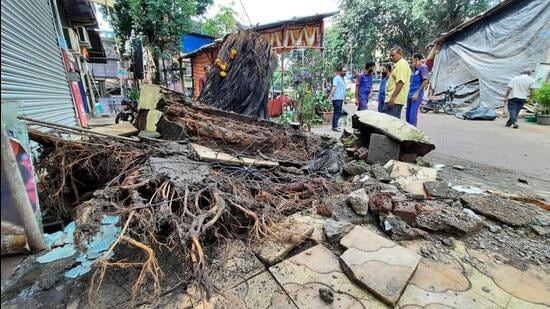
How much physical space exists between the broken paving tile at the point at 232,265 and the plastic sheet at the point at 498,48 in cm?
1342

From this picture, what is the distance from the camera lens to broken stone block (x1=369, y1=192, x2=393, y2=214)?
7.89 ft

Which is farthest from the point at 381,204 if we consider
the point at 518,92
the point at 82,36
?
the point at 82,36

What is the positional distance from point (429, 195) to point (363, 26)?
19745 millimetres

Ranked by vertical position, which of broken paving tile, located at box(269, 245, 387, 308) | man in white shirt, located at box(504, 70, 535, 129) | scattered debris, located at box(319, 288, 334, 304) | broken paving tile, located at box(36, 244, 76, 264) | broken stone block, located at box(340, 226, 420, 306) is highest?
man in white shirt, located at box(504, 70, 535, 129)

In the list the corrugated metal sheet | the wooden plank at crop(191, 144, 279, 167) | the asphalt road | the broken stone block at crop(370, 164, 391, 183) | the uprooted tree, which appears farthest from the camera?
the corrugated metal sheet

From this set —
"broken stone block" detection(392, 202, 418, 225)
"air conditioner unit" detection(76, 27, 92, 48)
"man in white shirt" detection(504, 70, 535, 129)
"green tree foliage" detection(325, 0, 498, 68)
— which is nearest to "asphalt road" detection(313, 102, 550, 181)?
"man in white shirt" detection(504, 70, 535, 129)

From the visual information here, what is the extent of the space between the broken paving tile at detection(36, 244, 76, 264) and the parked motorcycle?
13.5m

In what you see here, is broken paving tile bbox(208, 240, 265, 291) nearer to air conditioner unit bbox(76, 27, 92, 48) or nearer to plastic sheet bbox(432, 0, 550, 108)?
air conditioner unit bbox(76, 27, 92, 48)

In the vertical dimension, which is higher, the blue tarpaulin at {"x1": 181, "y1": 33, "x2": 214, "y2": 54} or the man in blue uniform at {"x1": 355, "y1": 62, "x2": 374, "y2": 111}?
the blue tarpaulin at {"x1": 181, "y1": 33, "x2": 214, "y2": 54}

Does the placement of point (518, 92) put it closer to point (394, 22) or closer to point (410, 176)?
point (410, 176)

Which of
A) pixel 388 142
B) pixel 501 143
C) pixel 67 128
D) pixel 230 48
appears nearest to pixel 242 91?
pixel 230 48

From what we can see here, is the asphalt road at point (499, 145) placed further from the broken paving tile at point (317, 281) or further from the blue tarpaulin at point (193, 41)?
the blue tarpaulin at point (193, 41)

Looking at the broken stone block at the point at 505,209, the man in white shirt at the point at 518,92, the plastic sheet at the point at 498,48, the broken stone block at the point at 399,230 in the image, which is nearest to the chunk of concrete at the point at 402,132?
the broken stone block at the point at 505,209

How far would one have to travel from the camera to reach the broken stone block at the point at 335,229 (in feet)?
6.93
